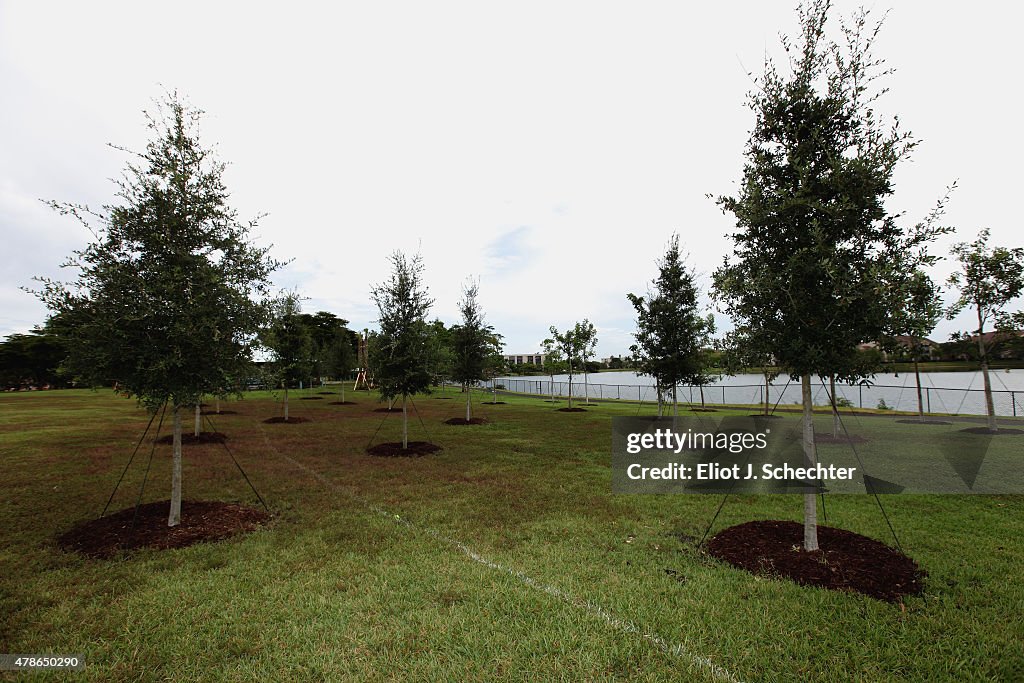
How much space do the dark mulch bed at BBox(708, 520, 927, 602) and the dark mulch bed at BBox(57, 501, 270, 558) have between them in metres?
7.44

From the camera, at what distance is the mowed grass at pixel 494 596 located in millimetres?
3535

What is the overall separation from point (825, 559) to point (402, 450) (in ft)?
36.3

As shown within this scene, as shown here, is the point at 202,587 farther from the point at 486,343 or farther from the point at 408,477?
the point at 486,343

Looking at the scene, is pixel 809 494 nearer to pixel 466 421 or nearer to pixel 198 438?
pixel 466 421

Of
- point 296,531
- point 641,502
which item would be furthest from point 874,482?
point 296,531

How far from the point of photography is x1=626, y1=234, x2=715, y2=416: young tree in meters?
14.9

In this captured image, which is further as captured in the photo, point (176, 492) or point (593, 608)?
point (176, 492)

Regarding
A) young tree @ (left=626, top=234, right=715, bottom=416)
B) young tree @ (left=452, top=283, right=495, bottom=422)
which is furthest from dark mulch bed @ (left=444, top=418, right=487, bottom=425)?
young tree @ (left=626, top=234, right=715, bottom=416)

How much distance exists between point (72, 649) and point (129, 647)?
19.6 inches

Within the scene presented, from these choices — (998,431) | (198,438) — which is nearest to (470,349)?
(198,438)

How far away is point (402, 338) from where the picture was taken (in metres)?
13.5

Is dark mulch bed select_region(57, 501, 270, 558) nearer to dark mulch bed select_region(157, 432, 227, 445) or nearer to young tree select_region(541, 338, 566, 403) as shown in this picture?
dark mulch bed select_region(157, 432, 227, 445)

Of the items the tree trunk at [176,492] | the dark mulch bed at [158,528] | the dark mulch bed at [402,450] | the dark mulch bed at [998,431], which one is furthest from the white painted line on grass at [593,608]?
the dark mulch bed at [998,431]

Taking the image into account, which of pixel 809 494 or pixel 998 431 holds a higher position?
pixel 809 494
